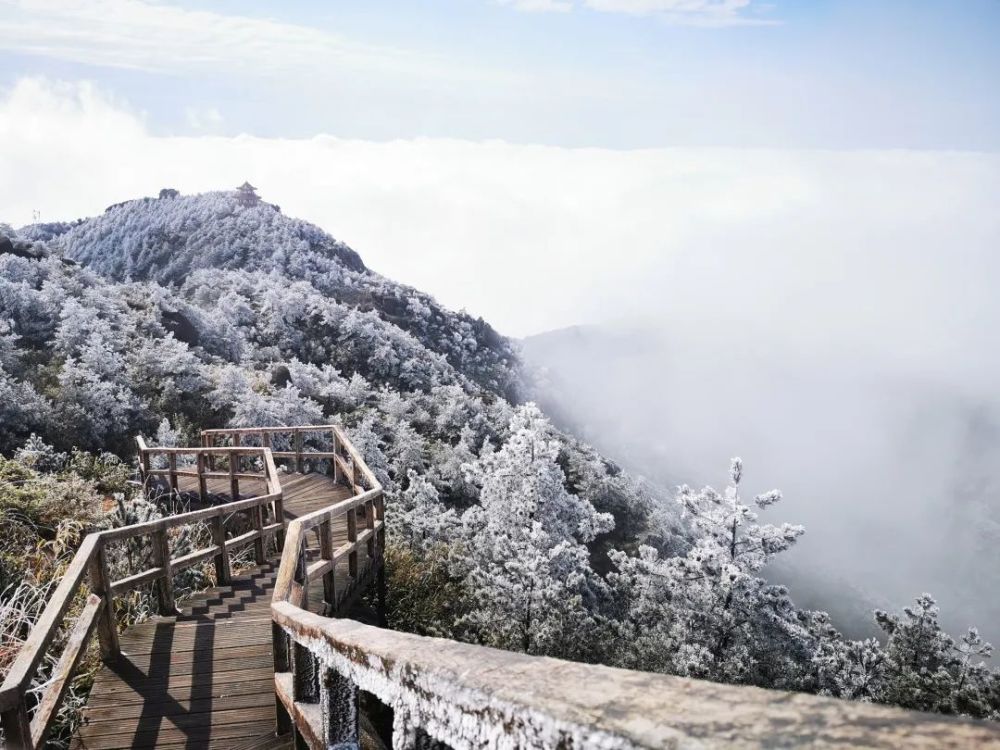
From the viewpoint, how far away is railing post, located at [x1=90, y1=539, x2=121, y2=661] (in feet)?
17.3

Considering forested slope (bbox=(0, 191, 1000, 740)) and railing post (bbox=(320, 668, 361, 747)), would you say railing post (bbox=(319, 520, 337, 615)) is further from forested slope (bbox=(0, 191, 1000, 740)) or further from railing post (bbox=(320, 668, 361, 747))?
railing post (bbox=(320, 668, 361, 747))

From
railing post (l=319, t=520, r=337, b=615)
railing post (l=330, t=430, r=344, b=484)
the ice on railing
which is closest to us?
the ice on railing

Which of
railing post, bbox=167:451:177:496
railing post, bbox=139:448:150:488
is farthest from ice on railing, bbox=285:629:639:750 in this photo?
railing post, bbox=139:448:150:488

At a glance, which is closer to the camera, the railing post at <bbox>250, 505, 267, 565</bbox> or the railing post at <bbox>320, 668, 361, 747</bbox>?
the railing post at <bbox>320, 668, 361, 747</bbox>

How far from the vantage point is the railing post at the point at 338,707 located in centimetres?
220

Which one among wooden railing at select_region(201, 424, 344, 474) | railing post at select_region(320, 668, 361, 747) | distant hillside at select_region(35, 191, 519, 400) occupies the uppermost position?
distant hillside at select_region(35, 191, 519, 400)

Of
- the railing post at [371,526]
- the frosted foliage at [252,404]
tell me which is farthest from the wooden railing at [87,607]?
the frosted foliage at [252,404]

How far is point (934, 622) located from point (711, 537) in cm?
599

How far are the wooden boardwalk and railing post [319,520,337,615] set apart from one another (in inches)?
5.5

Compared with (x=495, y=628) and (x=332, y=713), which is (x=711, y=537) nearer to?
(x=495, y=628)

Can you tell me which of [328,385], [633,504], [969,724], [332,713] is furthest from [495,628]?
[633,504]

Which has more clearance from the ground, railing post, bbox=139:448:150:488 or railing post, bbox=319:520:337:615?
railing post, bbox=319:520:337:615

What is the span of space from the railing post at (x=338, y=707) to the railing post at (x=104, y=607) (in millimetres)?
4063

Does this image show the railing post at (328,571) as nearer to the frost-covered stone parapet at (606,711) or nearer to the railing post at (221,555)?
the railing post at (221,555)
